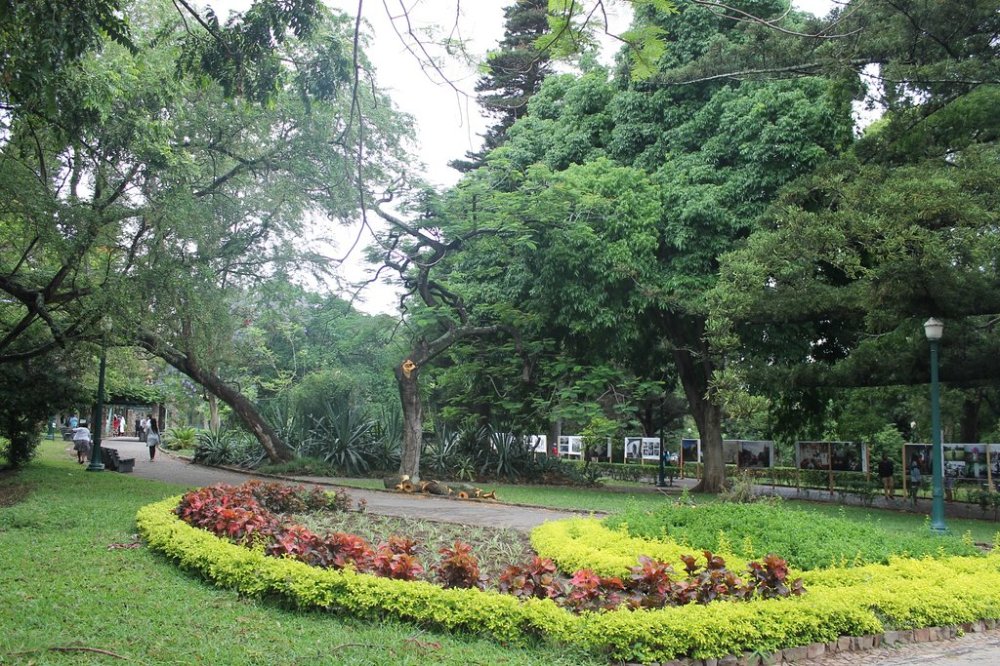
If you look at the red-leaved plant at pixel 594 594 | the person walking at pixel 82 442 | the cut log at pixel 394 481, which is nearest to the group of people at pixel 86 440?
the person walking at pixel 82 442

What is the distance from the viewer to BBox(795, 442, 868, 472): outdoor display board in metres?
19.9

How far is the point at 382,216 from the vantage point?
635 inches

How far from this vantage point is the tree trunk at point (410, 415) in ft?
58.8

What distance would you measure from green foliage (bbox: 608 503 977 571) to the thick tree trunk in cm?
1030

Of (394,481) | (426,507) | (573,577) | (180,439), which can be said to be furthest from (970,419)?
(180,439)

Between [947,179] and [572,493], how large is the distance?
1097 centimetres

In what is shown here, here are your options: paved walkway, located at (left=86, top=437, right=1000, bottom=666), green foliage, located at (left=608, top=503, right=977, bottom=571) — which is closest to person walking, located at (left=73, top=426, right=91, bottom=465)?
paved walkway, located at (left=86, top=437, right=1000, bottom=666)

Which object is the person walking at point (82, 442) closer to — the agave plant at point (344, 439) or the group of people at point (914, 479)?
the agave plant at point (344, 439)

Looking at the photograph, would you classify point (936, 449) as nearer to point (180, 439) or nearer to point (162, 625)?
point (162, 625)

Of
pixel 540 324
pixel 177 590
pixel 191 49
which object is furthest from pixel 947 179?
pixel 177 590

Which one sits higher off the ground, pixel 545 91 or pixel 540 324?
pixel 545 91

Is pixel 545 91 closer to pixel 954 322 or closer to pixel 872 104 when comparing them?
pixel 872 104

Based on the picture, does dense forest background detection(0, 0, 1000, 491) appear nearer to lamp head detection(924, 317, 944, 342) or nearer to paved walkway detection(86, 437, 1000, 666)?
lamp head detection(924, 317, 944, 342)

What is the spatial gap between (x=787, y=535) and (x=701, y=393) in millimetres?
13251
